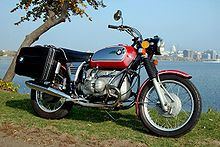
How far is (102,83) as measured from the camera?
16.1ft

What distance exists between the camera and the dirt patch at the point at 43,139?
13.4 ft

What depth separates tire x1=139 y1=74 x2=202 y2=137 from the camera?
4.32 metres

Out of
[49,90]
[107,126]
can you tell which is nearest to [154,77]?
[107,126]

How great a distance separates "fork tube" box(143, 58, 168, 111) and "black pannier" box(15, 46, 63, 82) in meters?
1.61

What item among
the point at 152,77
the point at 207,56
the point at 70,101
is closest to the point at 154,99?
the point at 152,77

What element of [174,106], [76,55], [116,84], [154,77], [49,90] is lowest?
[174,106]

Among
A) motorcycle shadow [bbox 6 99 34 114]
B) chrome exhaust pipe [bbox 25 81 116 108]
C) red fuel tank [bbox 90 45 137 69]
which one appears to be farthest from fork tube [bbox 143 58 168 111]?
motorcycle shadow [bbox 6 99 34 114]

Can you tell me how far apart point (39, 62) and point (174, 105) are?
231 centimetres

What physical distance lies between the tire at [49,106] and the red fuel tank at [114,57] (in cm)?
96

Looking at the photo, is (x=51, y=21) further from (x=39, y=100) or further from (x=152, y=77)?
(x=152, y=77)

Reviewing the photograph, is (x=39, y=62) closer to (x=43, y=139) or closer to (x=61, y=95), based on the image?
(x=61, y=95)

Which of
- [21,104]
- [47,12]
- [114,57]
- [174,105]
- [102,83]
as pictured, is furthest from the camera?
[47,12]

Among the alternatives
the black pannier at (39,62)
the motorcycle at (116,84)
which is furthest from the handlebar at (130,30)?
the black pannier at (39,62)

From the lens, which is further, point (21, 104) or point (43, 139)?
point (21, 104)
